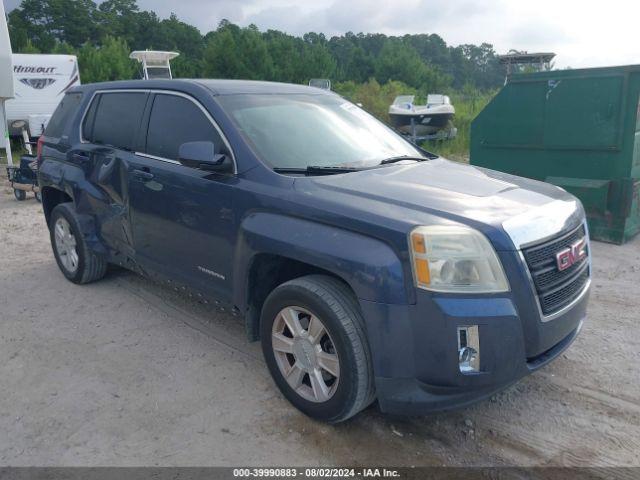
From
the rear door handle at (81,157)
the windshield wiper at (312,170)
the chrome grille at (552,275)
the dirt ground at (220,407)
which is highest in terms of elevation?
the windshield wiper at (312,170)

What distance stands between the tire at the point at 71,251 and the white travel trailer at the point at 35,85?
37.8 feet

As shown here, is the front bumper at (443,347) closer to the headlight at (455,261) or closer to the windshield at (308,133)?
the headlight at (455,261)

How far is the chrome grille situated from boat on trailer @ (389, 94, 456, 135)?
1492cm

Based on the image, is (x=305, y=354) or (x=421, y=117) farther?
(x=421, y=117)

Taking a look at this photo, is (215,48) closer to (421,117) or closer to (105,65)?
(105,65)

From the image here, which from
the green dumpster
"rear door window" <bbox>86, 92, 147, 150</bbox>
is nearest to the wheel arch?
"rear door window" <bbox>86, 92, 147, 150</bbox>

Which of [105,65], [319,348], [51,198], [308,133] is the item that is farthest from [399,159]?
[105,65]

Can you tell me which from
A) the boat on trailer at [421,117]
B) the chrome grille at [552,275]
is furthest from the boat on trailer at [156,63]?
the chrome grille at [552,275]

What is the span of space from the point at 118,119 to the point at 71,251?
4.85 feet

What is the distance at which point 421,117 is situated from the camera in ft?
58.2

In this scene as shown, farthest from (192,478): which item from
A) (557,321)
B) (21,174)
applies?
(21,174)

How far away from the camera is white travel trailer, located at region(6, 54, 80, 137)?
16016 mm

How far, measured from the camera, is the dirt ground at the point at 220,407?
3.02m

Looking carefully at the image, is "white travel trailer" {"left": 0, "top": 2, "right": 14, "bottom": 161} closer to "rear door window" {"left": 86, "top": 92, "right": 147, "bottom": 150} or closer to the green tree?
the green tree
